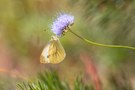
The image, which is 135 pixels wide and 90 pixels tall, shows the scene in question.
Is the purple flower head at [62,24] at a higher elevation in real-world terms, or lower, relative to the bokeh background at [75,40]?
lower

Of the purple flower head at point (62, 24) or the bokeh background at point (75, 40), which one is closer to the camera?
the purple flower head at point (62, 24)

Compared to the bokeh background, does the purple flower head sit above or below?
below

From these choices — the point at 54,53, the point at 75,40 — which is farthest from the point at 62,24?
the point at 75,40

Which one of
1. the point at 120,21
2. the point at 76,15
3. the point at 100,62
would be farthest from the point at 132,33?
the point at 100,62

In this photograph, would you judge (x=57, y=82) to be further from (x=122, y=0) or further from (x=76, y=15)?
(x=76, y=15)

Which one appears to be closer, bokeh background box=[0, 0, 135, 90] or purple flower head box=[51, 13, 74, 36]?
purple flower head box=[51, 13, 74, 36]
